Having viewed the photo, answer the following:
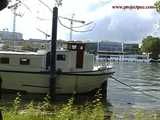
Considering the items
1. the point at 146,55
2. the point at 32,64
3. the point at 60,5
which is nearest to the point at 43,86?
the point at 32,64

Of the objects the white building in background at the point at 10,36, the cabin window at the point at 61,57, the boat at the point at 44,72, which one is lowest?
the boat at the point at 44,72

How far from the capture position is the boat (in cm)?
3628

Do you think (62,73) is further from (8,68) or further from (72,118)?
(72,118)

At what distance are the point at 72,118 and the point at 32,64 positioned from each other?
88.7 feet

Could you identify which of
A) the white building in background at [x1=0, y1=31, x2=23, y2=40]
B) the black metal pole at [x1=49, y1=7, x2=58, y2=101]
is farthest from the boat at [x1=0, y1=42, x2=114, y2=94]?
the white building in background at [x1=0, y1=31, x2=23, y2=40]

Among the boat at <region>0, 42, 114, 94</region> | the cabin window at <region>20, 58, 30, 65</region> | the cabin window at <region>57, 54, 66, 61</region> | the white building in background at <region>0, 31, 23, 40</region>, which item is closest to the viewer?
the boat at <region>0, 42, 114, 94</region>

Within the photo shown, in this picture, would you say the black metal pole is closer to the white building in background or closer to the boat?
the boat

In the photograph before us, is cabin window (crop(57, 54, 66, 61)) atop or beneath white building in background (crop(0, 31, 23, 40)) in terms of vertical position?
beneath

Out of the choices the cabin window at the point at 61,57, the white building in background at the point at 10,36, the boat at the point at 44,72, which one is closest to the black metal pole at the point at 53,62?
the boat at the point at 44,72

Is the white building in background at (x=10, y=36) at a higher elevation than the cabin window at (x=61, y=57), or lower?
higher

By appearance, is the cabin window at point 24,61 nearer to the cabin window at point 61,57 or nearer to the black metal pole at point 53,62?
the cabin window at point 61,57

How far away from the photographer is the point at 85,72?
3709 centimetres

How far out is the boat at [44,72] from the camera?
36.3 meters

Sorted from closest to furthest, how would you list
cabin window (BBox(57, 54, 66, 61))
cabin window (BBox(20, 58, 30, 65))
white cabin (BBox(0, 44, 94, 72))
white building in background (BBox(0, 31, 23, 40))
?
white cabin (BBox(0, 44, 94, 72)) → cabin window (BBox(20, 58, 30, 65)) → cabin window (BBox(57, 54, 66, 61)) → white building in background (BBox(0, 31, 23, 40))
